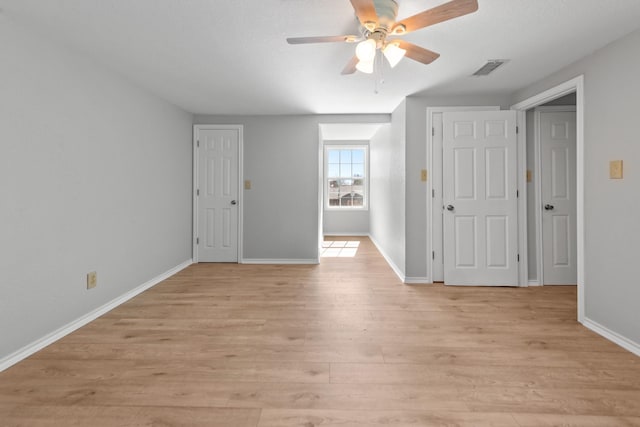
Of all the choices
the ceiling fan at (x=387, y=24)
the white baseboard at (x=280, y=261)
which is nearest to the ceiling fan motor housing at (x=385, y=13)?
the ceiling fan at (x=387, y=24)

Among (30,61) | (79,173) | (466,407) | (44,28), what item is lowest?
(466,407)

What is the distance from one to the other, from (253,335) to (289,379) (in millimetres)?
675

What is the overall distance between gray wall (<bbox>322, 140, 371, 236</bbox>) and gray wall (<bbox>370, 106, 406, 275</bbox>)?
5.01 feet

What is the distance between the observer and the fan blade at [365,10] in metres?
1.68

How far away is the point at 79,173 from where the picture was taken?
261cm

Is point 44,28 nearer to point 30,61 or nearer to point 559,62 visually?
point 30,61

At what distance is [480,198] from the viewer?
375cm

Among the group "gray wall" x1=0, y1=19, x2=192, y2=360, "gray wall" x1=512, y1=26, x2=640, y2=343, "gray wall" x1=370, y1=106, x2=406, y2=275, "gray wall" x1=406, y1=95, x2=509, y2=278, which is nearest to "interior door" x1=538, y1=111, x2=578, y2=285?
"gray wall" x1=406, y1=95, x2=509, y2=278

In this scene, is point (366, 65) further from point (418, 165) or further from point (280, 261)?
point (280, 261)

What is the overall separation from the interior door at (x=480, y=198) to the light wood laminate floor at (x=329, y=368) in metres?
0.57

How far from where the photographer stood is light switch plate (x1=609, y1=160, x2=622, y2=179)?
2.36 metres

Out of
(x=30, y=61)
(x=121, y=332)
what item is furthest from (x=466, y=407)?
(x=30, y=61)

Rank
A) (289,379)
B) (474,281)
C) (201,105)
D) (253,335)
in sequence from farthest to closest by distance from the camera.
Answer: (201,105) < (474,281) < (253,335) < (289,379)

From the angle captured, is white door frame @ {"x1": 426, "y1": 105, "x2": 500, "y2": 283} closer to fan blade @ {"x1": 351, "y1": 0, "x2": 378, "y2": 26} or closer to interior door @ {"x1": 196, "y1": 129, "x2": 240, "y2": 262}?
fan blade @ {"x1": 351, "y1": 0, "x2": 378, "y2": 26}
